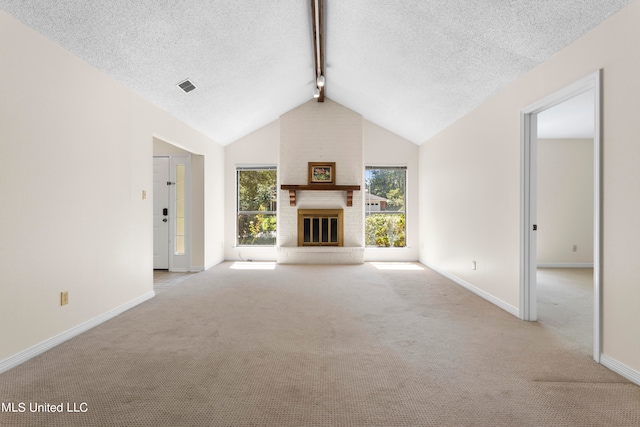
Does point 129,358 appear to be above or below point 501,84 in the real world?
below

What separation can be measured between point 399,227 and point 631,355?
504cm

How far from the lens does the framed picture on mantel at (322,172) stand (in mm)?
6750

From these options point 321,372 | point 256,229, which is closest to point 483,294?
point 321,372

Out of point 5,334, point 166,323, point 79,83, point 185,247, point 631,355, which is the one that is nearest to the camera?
point 631,355

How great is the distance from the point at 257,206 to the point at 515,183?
4.88 metres

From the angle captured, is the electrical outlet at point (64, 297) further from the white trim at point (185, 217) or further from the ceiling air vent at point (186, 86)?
the white trim at point (185, 217)

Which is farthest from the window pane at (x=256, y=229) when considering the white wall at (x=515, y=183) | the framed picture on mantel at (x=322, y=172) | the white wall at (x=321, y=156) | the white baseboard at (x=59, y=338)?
the white baseboard at (x=59, y=338)

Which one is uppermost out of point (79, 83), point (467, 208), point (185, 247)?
point (79, 83)

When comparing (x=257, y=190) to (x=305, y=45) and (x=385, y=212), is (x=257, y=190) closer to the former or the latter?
(x=385, y=212)

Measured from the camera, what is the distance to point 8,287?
224 centimetres

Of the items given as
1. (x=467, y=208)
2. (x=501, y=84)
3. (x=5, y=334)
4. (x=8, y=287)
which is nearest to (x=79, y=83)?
(x=8, y=287)

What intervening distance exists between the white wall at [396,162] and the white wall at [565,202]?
87.7 inches

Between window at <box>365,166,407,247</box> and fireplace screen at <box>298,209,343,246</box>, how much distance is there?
2.26ft

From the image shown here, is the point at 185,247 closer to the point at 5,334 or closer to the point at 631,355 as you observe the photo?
the point at 5,334
